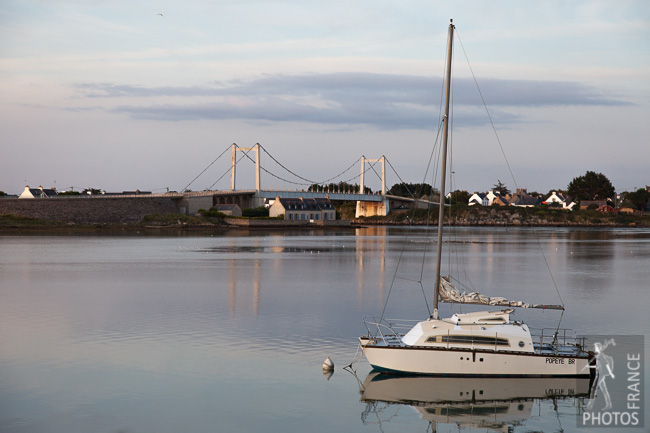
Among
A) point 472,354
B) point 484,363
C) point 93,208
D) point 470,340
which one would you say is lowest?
point 484,363

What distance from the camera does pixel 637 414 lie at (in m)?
11.8

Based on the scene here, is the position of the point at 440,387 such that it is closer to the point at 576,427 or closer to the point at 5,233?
the point at 576,427

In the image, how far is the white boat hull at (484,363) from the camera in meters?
13.1

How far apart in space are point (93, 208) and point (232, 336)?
69.2 meters

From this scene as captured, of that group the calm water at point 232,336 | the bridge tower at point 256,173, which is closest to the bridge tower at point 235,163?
the bridge tower at point 256,173

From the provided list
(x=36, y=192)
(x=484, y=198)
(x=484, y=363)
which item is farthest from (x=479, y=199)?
(x=484, y=363)

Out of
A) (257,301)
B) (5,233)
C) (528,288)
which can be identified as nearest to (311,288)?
(257,301)

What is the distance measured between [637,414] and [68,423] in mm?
9306

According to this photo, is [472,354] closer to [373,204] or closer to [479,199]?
[373,204]

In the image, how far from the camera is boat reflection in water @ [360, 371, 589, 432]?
1188 cm

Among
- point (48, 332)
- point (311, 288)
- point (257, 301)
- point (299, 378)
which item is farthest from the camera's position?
point (311, 288)

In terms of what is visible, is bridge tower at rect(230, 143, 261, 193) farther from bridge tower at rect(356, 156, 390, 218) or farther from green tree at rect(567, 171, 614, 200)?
green tree at rect(567, 171, 614, 200)

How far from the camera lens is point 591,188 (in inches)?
5128

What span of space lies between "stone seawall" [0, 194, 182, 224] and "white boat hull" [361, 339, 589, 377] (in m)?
72.1
